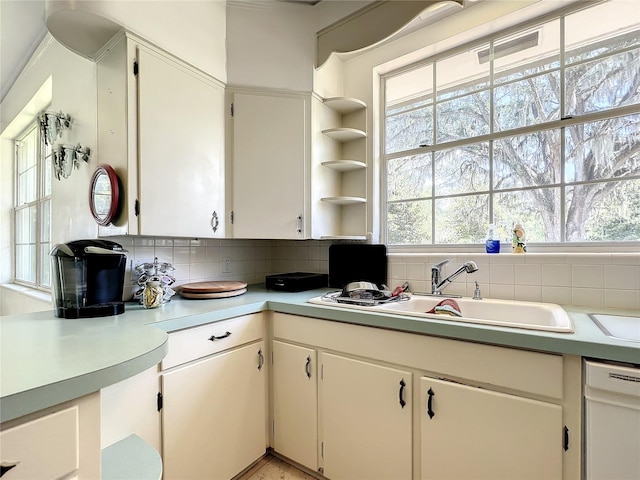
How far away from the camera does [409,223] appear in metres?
2.12

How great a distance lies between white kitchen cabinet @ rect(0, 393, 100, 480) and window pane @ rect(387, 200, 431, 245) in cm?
182

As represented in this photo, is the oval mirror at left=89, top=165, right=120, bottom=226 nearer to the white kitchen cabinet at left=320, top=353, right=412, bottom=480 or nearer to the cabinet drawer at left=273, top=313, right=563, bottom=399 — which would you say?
the cabinet drawer at left=273, top=313, right=563, bottom=399

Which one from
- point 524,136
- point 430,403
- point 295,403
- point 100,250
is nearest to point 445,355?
point 430,403

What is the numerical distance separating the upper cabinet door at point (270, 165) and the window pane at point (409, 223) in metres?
0.64

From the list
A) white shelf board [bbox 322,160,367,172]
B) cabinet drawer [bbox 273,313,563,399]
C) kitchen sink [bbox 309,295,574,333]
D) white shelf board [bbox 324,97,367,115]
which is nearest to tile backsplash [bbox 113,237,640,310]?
kitchen sink [bbox 309,295,574,333]

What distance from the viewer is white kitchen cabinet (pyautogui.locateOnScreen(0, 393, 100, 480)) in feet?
1.94

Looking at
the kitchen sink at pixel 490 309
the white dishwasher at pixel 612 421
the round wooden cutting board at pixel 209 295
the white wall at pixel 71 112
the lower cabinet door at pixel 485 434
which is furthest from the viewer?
the round wooden cutting board at pixel 209 295

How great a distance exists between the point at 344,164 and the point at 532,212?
1.12m

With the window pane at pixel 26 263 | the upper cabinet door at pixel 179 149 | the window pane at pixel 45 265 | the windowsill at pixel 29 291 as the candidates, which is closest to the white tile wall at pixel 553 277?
the upper cabinet door at pixel 179 149

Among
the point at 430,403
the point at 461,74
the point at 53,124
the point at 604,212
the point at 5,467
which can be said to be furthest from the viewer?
the point at 461,74

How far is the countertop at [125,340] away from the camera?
65 cm

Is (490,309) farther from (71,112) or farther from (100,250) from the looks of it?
(71,112)

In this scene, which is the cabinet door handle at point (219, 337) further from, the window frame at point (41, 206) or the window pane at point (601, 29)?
the window pane at point (601, 29)

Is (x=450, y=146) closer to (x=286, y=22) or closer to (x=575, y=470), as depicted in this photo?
(x=286, y=22)
